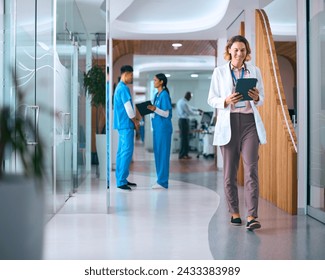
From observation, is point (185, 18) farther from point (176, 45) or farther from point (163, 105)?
point (163, 105)

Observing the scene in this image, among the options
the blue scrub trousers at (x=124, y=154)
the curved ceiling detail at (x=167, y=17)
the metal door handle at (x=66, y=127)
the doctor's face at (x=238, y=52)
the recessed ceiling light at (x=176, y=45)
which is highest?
the curved ceiling detail at (x=167, y=17)

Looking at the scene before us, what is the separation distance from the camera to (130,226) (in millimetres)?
4723

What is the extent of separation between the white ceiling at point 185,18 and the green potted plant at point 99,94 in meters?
2.59

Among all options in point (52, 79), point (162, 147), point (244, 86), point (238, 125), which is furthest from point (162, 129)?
point (244, 86)

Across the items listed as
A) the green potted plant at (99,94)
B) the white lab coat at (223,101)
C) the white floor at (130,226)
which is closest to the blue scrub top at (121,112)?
the white floor at (130,226)

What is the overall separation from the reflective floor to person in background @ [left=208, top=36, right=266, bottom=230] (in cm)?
30

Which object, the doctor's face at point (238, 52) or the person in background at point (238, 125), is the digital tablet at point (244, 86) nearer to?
the person in background at point (238, 125)

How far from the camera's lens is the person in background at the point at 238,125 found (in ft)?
15.0

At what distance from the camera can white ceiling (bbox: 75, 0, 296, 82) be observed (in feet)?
27.7

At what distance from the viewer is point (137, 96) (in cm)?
3164

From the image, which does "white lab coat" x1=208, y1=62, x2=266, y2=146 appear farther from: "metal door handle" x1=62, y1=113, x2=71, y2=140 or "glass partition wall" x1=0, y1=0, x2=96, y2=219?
"metal door handle" x1=62, y1=113, x2=71, y2=140

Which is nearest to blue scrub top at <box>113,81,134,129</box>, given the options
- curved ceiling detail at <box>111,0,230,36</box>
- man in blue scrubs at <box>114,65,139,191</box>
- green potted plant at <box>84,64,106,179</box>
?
man in blue scrubs at <box>114,65,139,191</box>

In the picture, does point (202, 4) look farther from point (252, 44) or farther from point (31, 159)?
point (31, 159)
